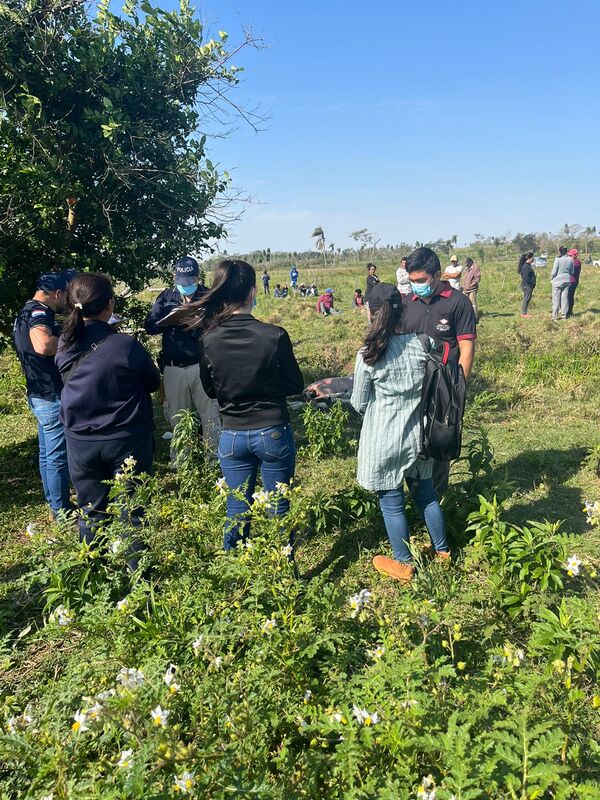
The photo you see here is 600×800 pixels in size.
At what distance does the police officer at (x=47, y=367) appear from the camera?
3.39 m

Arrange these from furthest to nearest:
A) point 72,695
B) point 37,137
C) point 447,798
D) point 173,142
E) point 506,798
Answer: point 173,142, point 37,137, point 72,695, point 506,798, point 447,798

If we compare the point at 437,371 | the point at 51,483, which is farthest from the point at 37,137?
the point at 437,371

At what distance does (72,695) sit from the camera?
1.83m

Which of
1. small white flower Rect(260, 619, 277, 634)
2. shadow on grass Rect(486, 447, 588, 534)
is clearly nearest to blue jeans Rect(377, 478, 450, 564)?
shadow on grass Rect(486, 447, 588, 534)

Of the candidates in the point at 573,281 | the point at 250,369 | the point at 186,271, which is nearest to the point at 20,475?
the point at 186,271

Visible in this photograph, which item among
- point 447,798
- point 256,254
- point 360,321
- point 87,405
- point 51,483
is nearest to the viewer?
point 447,798

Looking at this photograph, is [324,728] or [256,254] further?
[256,254]

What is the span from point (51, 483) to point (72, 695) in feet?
7.23

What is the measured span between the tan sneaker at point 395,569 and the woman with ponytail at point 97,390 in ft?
4.54

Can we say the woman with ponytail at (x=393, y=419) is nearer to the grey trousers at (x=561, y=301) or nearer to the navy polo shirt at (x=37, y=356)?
the navy polo shirt at (x=37, y=356)

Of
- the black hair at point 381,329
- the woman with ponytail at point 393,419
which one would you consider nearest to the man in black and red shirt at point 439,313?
the woman with ponytail at point 393,419

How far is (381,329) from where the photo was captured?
8.94 feet

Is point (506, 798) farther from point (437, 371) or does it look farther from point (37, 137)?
point (37, 137)

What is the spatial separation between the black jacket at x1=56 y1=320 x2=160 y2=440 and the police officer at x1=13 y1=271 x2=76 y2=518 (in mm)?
702
